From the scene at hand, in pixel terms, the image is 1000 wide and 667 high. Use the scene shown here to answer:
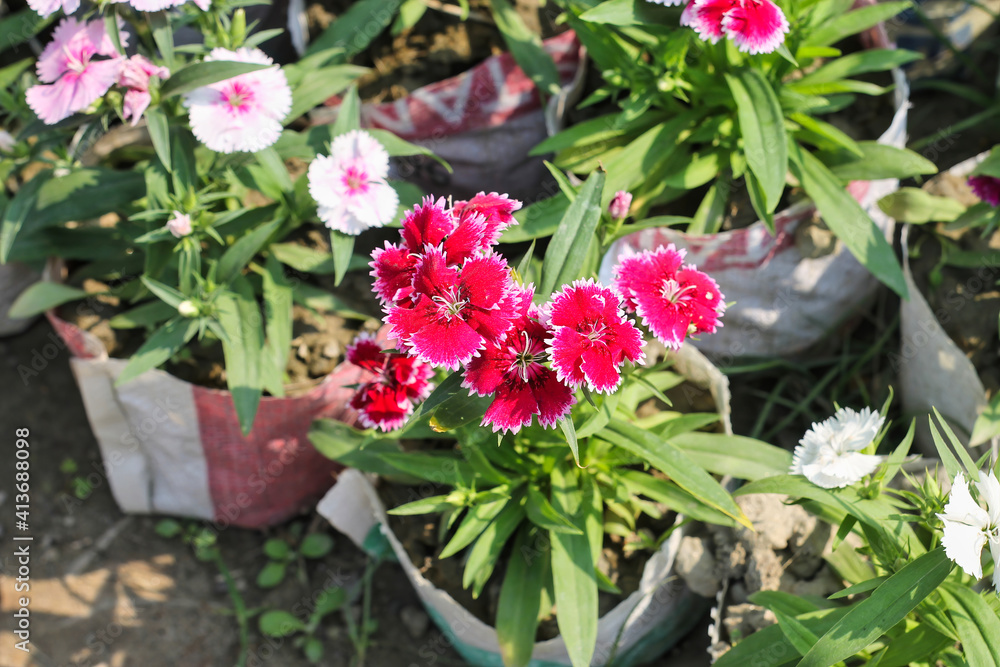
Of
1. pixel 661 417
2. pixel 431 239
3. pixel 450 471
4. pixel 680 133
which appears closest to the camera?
pixel 431 239

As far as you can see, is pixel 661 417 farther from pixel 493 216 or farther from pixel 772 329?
pixel 493 216

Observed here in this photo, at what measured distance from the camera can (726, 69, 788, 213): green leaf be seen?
2010mm

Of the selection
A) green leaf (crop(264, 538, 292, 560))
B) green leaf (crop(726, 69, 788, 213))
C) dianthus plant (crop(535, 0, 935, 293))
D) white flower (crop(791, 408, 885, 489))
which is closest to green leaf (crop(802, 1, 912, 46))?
dianthus plant (crop(535, 0, 935, 293))

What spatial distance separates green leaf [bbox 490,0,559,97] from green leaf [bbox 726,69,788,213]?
25.4 inches

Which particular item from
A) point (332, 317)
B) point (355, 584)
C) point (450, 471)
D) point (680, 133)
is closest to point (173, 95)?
point (332, 317)

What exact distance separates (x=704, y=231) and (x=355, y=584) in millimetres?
1566

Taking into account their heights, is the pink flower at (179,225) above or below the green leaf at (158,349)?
above

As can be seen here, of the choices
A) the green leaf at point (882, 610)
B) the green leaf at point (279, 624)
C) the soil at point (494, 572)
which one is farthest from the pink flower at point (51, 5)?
the green leaf at point (882, 610)

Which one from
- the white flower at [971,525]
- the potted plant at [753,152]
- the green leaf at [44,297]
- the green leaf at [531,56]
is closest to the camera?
the white flower at [971,525]

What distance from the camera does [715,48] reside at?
2172mm

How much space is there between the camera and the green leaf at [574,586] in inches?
72.9

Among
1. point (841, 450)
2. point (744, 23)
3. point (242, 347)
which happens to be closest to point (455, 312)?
point (841, 450)

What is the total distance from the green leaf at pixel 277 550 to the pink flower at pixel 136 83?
1451 millimetres

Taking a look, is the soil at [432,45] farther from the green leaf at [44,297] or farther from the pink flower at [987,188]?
the pink flower at [987,188]
